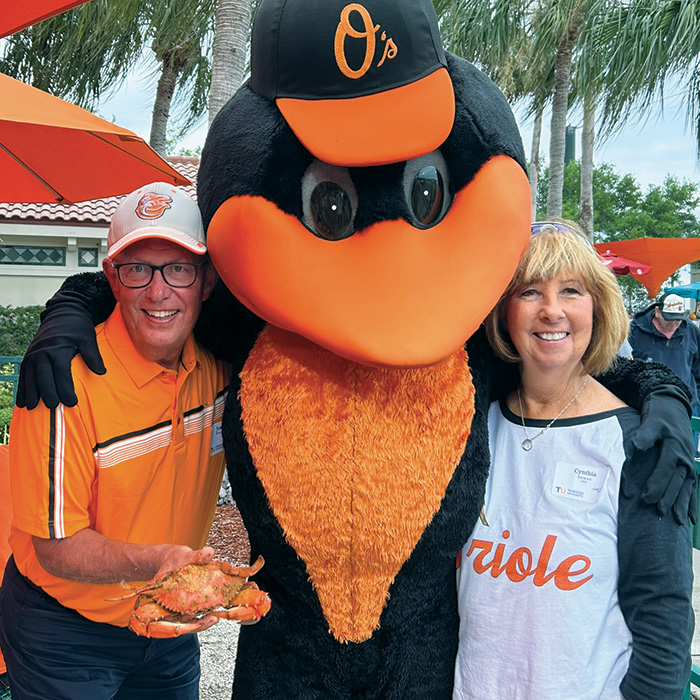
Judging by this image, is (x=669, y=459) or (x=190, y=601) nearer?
(x=190, y=601)

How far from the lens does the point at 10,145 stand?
2.96m

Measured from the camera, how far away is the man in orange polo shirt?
1.72m

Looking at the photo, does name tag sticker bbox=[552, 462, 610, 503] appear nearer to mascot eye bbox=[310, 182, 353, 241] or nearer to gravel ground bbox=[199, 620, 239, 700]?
mascot eye bbox=[310, 182, 353, 241]

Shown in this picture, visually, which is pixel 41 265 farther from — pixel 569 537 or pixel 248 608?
pixel 569 537

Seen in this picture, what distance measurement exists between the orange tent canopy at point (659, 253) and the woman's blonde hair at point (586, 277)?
11.9 meters

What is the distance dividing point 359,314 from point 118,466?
79 centimetres

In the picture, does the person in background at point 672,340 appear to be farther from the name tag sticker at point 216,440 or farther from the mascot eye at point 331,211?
the mascot eye at point 331,211

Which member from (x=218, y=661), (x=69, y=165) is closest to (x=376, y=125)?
(x=69, y=165)

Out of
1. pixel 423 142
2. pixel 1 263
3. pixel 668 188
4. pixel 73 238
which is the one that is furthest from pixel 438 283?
pixel 668 188

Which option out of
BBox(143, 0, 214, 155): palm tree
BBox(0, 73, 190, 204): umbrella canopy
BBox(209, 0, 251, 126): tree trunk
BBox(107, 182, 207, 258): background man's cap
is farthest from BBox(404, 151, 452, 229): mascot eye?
BBox(143, 0, 214, 155): palm tree

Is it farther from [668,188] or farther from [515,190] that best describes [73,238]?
[668,188]

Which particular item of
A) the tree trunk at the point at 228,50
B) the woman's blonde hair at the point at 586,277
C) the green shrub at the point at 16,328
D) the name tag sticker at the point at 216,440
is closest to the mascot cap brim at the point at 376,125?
the woman's blonde hair at the point at 586,277

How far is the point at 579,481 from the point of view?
1607 millimetres

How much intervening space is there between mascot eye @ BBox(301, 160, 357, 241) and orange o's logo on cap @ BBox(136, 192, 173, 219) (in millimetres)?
408
